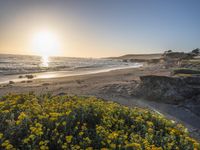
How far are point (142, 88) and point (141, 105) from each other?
1588 millimetres

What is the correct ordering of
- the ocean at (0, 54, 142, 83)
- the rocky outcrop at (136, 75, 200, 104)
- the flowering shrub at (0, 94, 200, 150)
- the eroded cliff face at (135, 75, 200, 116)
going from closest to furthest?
the flowering shrub at (0, 94, 200, 150) → the eroded cliff face at (135, 75, 200, 116) → the rocky outcrop at (136, 75, 200, 104) → the ocean at (0, 54, 142, 83)

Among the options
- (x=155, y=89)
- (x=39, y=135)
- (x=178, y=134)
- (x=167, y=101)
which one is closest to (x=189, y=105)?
(x=167, y=101)

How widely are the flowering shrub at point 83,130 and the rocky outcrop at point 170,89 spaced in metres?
4.79

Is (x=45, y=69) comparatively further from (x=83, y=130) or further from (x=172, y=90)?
(x=83, y=130)

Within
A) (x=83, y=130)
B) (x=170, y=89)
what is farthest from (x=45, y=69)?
(x=83, y=130)

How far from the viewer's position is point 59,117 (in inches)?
203

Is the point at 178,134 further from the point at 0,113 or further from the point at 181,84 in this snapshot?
the point at 181,84

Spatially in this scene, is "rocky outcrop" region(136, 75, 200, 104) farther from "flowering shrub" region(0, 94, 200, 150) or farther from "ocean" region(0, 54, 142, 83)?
"ocean" region(0, 54, 142, 83)

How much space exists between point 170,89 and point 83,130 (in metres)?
7.11

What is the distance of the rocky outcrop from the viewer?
10719 millimetres

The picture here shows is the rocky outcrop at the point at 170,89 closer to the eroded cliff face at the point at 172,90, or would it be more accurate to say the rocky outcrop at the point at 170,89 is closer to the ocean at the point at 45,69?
the eroded cliff face at the point at 172,90

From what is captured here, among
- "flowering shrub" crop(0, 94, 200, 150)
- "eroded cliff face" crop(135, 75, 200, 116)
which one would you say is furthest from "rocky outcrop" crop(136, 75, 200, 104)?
"flowering shrub" crop(0, 94, 200, 150)

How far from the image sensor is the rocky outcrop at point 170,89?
10.7 m

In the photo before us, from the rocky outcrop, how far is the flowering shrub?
15.7 ft
